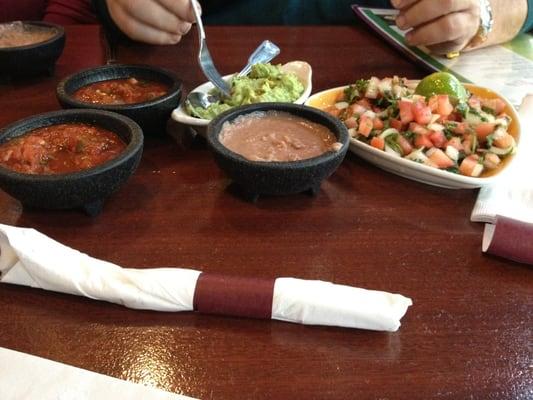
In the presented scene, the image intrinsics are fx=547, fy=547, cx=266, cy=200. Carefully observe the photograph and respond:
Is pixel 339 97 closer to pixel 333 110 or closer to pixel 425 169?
pixel 333 110

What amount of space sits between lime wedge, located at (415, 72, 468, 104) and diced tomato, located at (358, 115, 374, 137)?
226 millimetres

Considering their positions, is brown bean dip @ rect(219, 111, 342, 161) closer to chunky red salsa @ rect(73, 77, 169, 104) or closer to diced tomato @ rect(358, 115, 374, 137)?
diced tomato @ rect(358, 115, 374, 137)

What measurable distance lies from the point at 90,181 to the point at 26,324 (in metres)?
0.29

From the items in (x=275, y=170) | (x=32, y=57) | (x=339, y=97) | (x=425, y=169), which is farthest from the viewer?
(x=32, y=57)

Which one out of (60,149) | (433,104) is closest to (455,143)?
(433,104)

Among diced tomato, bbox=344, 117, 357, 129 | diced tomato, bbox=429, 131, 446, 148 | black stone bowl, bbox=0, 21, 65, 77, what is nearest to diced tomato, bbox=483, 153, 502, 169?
diced tomato, bbox=429, 131, 446, 148

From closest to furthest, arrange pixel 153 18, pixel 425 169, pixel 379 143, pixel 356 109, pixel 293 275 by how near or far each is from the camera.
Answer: pixel 293 275, pixel 425 169, pixel 379 143, pixel 356 109, pixel 153 18

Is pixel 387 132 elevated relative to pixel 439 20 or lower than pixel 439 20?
lower

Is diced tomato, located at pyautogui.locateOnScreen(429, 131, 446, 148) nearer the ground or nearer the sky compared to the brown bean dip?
nearer the ground

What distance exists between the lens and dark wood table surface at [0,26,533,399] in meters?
0.80

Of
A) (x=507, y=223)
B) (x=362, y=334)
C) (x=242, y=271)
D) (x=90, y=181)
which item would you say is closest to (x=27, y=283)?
(x=90, y=181)

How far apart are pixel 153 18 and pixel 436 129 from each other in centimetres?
99

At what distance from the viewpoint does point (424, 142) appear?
1.30 meters

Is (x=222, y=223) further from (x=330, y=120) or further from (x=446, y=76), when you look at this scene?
(x=446, y=76)
